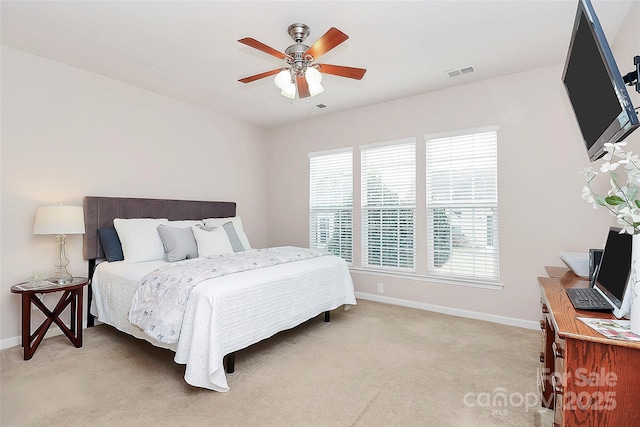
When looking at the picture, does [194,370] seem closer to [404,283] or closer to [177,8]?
[177,8]

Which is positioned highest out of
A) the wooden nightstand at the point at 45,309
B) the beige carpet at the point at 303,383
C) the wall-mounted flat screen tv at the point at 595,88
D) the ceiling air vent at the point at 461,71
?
the ceiling air vent at the point at 461,71

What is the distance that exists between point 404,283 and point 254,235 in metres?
2.58

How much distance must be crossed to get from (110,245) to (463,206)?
12.9 ft

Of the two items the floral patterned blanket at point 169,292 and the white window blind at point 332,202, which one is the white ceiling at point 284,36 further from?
the floral patterned blanket at point 169,292

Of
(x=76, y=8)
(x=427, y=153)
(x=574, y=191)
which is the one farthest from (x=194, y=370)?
(x=574, y=191)

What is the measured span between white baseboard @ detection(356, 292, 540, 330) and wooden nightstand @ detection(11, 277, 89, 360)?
10.6 ft

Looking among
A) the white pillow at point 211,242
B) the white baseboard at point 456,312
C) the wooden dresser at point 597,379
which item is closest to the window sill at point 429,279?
the white baseboard at point 456,312

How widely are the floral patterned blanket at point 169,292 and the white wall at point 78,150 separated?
139cm

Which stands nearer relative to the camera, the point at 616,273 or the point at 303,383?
the point at 616,273

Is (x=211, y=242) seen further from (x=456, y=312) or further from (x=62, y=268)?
(x=456, y=312)

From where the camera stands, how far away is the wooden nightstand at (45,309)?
8.88ft

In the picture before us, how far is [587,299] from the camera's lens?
158 centimetres

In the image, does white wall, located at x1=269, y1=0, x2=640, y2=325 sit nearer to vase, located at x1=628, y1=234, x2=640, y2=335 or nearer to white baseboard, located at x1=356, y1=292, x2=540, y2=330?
white baseboard, located at x1=356, y1=292, x2=540, y2=330

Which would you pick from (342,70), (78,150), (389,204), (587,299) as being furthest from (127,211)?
(587,299)
